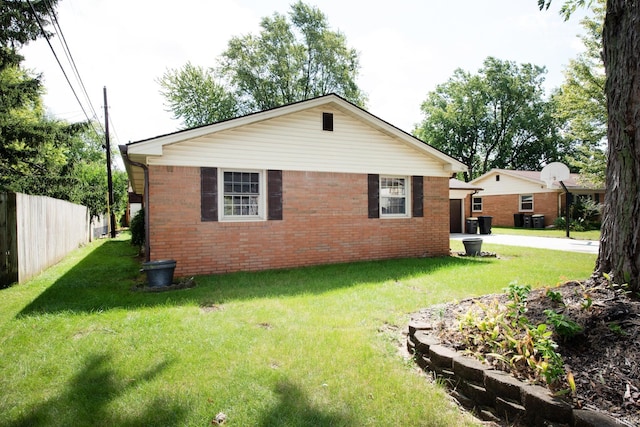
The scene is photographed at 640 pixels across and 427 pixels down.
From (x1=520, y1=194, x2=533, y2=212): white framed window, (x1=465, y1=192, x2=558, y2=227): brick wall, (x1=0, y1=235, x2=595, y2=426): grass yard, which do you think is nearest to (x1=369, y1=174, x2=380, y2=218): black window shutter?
(x1=0, y1=235, x2=595, y2=426): grass yard

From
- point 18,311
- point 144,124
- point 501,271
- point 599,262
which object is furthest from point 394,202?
point 144,124

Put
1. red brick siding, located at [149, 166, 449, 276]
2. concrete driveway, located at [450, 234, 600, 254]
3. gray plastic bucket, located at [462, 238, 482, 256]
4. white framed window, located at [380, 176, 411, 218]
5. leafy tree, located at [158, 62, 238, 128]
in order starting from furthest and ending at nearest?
leafy tree, located at [158, 62, 238, 128], concrete driveway, located at [450, 234, 600, 254], gray plastic bucket, located at [462, 238, 482, 256], white framed window, located at [380, 176, 411, 218], red brick siding, located at [149, 166, 449, 276]

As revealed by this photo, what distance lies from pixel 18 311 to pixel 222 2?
300 inches

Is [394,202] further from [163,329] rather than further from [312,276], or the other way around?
[163,329]

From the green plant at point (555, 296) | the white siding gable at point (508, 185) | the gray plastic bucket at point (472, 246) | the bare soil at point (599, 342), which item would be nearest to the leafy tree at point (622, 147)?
the bare soil at point (599, 342)

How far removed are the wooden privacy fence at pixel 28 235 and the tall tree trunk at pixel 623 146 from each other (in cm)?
1046

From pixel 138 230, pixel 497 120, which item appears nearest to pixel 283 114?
pixel 138 230

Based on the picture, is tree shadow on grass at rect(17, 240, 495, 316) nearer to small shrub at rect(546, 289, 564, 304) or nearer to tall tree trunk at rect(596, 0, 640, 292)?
small shrub at rect(546, 289, 564, 304)

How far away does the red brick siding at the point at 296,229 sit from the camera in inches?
308

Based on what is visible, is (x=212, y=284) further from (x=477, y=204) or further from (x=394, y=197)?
(x=477, y=204)

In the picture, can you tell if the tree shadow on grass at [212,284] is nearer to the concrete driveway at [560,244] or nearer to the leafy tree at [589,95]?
the concrete driveway at [560,244]

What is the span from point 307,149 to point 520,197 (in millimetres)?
23461

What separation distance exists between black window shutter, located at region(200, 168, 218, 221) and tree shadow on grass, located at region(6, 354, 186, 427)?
5.03 meters

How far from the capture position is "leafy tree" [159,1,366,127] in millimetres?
28906
